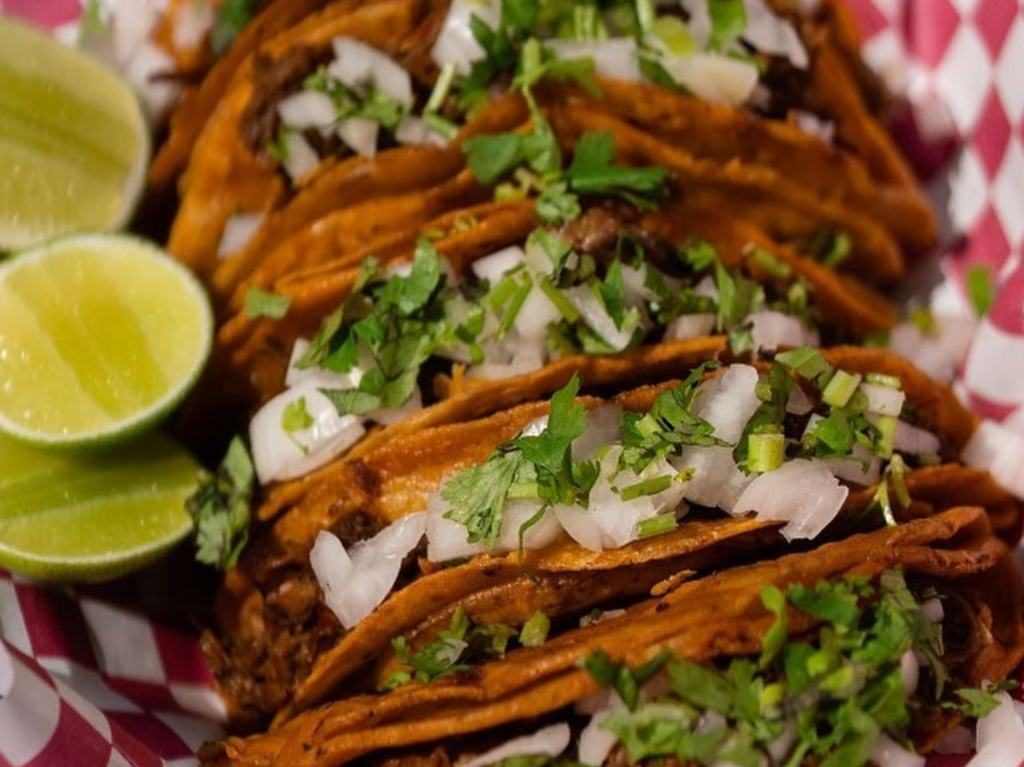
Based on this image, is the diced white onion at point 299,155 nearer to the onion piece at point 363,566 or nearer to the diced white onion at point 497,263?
the diced white onion at point 497,263

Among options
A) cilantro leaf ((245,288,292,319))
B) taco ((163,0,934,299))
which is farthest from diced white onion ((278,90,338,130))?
cilantro leaf ((245,288,292,319))

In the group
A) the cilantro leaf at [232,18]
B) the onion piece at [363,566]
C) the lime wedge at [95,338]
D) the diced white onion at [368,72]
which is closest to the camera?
the onion piece at [363,566]

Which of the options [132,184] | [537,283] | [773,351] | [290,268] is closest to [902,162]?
[773,351]

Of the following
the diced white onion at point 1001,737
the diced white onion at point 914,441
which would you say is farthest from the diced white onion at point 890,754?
the diced white onion at point 914,441

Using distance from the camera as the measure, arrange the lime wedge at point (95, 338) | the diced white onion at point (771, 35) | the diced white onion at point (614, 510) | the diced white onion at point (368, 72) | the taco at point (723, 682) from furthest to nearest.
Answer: the diced white onion at point (771, 35), the diced white onion at point (368, 72), the lime wedge at point (95, 338), the diced white onion at point (614, 510), the taco at point (723, 682)

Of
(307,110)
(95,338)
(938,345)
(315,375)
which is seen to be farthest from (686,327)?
(95,338)

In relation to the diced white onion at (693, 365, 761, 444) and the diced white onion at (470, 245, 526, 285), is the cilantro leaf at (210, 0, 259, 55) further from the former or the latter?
the diced white onion at (693, 365, 761, 444)

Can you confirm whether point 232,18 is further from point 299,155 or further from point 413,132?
point 413,132
